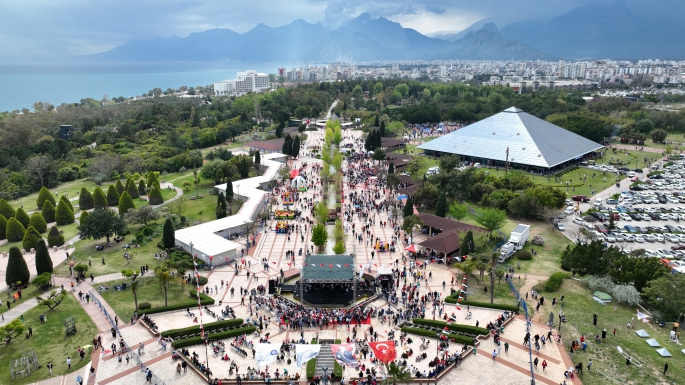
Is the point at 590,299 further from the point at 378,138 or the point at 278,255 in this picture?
the point at 378,138

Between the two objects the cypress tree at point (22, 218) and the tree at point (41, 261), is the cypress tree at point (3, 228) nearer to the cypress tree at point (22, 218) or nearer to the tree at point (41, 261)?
the cypress tree at point (22, 218)

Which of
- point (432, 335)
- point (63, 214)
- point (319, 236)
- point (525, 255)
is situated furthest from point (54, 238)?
point (525, 255)

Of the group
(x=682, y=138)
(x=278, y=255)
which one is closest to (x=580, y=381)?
(x=278, y=255)

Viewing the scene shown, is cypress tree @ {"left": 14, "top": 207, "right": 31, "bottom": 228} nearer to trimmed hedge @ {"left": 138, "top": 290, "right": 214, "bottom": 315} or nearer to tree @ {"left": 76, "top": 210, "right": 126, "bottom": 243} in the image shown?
tree @ {"left": 76, "top": 210, "right": 126, "bottom": 243}

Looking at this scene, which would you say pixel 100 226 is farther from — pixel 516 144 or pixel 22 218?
pixel 516 144

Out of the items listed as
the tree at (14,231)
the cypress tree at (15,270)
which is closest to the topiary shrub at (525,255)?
the cypress tree at (15,270)
